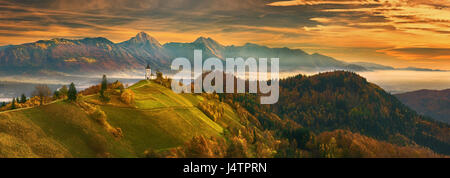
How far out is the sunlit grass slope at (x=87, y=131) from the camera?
75.1 m

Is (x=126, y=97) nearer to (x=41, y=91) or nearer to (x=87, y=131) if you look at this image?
(x=41, y=91)

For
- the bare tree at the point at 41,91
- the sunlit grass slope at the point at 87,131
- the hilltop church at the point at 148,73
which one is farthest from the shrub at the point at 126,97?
the hilltop church at the point at 148,73

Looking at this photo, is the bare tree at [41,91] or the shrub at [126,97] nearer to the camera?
the bare tree at [41,91]

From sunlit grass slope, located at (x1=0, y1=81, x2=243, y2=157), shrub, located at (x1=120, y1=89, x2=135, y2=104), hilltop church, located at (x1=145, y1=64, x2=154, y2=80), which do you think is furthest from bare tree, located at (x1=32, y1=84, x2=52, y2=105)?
hilltop church, located at (x1=145, y1=64, x2=154, y2=80)

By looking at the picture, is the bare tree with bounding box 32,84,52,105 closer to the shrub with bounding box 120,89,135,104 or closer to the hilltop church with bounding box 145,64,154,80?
the shrub with bounding box 120,89,135,104

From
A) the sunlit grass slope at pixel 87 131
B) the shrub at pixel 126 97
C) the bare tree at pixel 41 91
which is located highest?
the bare tree at pixel 41 91

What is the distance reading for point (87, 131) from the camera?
291ft

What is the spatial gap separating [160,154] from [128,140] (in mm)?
10788

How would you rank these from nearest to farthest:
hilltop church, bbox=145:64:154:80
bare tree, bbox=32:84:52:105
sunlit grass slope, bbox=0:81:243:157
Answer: sunlit grass slope, bbox=0:81:243:157
bare tree, bbox=32:84:52:105
hilltop church, bbox=145:64:154:80

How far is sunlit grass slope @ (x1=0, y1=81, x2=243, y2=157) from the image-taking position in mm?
75062

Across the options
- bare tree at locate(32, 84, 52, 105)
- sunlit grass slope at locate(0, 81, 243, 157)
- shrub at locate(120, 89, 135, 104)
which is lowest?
sunlit grass slope at locate(0, 81, 243, 157)

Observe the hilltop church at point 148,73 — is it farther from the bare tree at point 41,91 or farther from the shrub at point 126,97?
the bare tree at point 41,91
